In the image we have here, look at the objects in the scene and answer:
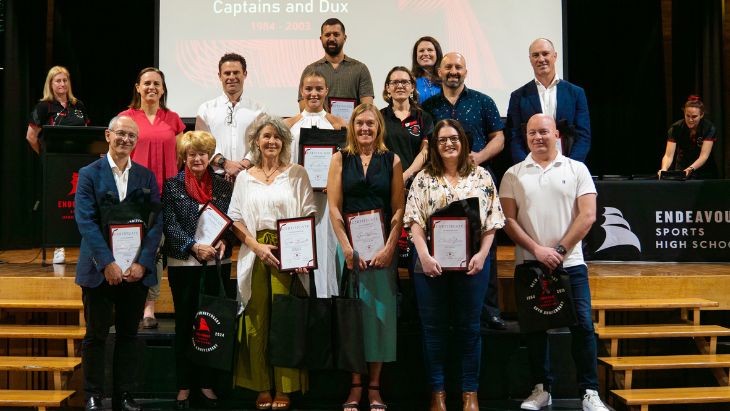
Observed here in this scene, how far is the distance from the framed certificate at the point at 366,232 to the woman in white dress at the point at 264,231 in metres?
0.25

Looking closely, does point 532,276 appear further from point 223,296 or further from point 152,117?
point 152,117

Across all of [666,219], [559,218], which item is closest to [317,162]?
[559,218]

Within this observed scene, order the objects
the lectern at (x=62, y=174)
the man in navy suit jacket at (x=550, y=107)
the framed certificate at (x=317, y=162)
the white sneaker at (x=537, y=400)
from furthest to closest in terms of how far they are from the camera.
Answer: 1. the lectern at (x=62, y=174)
2. the man in navy suit jacket at (x=550, y=107)
3. the framed certificate at (x=317, y=162)
4. the white sneaker at (x=537, y=400)

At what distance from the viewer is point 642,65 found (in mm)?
8195

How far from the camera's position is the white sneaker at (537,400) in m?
3.93

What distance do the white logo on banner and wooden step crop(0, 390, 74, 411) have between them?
3.79m

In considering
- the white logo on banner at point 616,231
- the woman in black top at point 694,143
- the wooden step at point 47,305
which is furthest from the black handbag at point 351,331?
the woman in black top at point 694,143

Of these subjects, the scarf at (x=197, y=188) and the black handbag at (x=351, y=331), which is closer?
the black handbag at (x=351, y=331)

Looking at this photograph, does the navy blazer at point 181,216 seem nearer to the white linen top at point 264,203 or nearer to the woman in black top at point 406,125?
the white linen top at point 264,203

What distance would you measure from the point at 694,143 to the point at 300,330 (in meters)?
4.75

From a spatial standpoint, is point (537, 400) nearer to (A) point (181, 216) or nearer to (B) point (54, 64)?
(A) point (181, 216)

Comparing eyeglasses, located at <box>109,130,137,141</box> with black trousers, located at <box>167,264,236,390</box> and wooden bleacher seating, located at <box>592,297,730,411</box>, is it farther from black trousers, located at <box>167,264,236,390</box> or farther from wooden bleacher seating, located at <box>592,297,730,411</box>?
wooden bleacher seating, located at <box>592,297,730,411</box>

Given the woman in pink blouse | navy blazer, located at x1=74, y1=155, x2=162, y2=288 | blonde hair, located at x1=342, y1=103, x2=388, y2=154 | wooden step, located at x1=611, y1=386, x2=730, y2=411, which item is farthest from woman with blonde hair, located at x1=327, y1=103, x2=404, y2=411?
wooden step, located at x1=611, y1=386, x2=730, y2=411

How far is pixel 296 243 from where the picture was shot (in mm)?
3664
